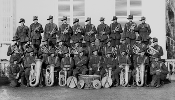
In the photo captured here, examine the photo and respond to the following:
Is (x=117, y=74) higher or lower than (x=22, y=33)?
lower

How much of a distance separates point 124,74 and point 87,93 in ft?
7.50

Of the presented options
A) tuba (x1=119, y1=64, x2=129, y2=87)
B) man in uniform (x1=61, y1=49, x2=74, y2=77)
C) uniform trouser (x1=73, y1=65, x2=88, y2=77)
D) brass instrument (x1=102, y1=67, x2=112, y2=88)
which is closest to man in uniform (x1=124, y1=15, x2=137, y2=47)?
tuba (x1=119, y1=64, x2=129, y2=87)

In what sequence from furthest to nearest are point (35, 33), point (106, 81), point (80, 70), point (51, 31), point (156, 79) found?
point (51, 31), point (35, 33), point (80, 70), point (156, 79), point (106, 81)

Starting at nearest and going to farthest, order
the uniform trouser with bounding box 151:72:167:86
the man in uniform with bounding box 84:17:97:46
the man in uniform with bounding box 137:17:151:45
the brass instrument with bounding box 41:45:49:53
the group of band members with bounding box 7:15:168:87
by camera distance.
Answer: the uniform trouser with bounding box 151:72:167:86 < the group of band members with bounding box 7:15:168:87 < the brass instrument with bounding box 41:45:49:53 < the man in uniform with bounding box 137:17:151:45 < the man in uniform with bounding box 84:17:97:46

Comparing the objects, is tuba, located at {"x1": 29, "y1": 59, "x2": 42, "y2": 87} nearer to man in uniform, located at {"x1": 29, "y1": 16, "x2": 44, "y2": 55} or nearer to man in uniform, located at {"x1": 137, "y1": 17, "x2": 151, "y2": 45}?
man in uniform, located at {"x1": 29, "y1": 16, "x2": 44, "y2": 55}

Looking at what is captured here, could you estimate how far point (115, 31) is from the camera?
1477 cm

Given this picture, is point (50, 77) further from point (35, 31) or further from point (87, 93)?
point (35, 31)

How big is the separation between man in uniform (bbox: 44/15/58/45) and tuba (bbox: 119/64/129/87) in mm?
3598

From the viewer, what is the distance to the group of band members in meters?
13.5

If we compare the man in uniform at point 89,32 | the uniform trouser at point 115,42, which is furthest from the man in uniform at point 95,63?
the uniform trouser at point 115,42

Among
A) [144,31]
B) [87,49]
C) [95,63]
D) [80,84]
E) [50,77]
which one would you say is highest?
[144,31]

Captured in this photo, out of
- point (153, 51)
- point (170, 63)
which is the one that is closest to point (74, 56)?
point (153, 51)

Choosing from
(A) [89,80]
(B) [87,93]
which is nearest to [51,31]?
(A) [89,80]

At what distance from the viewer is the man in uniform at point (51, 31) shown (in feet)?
48.6
